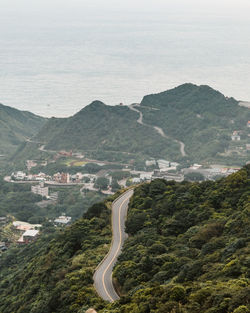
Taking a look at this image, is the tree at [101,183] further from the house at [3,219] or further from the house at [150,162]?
the house at [3,219]

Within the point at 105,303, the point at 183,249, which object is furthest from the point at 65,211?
the point at 105,303

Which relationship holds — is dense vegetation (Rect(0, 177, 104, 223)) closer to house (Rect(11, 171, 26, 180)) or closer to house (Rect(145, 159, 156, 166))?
house (Rect(11, 171, 26, 180))

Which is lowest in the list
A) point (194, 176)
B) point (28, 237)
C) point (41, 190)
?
point (28, 237)

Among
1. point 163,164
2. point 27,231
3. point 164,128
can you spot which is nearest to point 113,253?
point 27,231

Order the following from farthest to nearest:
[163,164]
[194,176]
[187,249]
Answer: [163,164] < [194,176] < [187,249]

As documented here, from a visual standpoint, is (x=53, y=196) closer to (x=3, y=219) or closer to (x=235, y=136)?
(x=3, y=219)

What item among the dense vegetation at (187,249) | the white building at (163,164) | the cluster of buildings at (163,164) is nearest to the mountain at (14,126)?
the cluster of buildings at (163,164)

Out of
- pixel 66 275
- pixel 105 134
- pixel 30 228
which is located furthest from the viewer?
pixel 105 134
